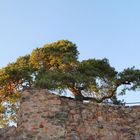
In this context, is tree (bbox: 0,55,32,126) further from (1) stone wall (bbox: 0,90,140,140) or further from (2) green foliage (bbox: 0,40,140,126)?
(1) stone wall (bbox: 0,90,140,140)

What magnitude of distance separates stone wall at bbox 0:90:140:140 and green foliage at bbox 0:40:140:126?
13.5ft

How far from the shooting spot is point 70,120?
258 inches

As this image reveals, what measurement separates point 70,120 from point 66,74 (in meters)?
4.30

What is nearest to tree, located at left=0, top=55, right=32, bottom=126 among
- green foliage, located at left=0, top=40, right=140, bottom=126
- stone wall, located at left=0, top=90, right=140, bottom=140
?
green foliage, located at left=0, top=40, right=140, bottom=126

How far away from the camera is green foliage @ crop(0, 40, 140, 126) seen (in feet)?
37.3

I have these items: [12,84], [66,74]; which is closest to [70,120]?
[66,74]

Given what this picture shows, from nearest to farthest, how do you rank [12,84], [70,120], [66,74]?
[70,120] → [66,74] → [12,84]

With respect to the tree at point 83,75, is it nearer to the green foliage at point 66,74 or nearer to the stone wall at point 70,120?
the green foliage at point 66,74

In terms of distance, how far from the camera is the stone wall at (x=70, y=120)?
6.42 meters

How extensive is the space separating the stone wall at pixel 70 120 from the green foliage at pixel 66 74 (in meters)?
4.12

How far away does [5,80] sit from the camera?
1198cm

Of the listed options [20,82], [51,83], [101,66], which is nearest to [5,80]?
[20,82]

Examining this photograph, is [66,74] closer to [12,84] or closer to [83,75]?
[83,75]

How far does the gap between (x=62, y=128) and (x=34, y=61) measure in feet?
21.6
